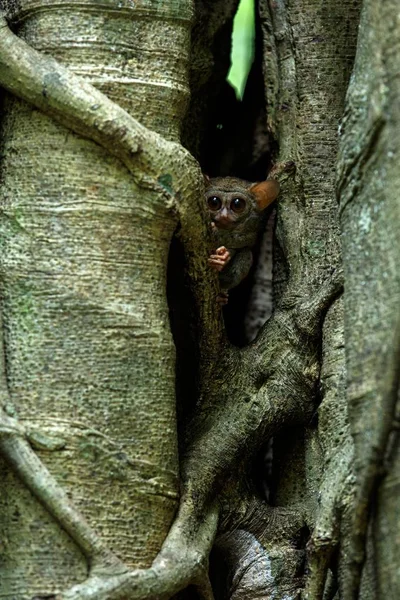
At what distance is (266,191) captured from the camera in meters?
5.05

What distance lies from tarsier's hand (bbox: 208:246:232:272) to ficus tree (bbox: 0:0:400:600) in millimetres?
57

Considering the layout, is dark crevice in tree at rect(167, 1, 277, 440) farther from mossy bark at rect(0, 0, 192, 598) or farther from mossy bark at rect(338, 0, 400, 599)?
mossy bark at rect(338, 0, 400, 599)

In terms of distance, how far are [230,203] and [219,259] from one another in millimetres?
550

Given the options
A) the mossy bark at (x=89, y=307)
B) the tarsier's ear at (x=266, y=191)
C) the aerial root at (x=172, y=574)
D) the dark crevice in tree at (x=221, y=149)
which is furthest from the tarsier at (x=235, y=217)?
the aerial root at (x=172, y=574)

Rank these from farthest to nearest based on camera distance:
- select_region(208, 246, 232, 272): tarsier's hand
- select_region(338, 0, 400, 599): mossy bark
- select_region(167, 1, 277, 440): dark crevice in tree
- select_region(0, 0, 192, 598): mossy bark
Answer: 1. select_region(167, 1, 277, 440): dark crevice in tree
2. select_region(208, 246, 232, 272): tarsier's hand
3. select_region(0, 0, 192, 598): mossy bark
4. select_region(338, 0, 400, 599): mossy bark

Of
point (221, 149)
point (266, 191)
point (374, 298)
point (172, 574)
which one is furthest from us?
point (221, 149)

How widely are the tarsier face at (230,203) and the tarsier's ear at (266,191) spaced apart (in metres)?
0.02

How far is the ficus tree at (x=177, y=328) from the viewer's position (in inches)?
155

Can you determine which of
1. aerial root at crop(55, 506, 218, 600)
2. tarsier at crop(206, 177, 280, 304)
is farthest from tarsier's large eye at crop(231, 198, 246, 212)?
aerial root at crop(55, 506, 218, 600)

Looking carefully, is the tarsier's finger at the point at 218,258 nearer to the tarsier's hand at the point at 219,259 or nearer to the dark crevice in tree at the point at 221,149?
the tarsier's hand at the point at 219,259

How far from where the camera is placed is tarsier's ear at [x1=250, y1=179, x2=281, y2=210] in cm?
505

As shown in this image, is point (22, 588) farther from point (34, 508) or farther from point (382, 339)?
point (382, 339)

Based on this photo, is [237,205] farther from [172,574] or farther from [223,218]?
[172,574]

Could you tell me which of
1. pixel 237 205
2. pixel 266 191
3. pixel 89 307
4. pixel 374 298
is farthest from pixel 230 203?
pixel 374 298
